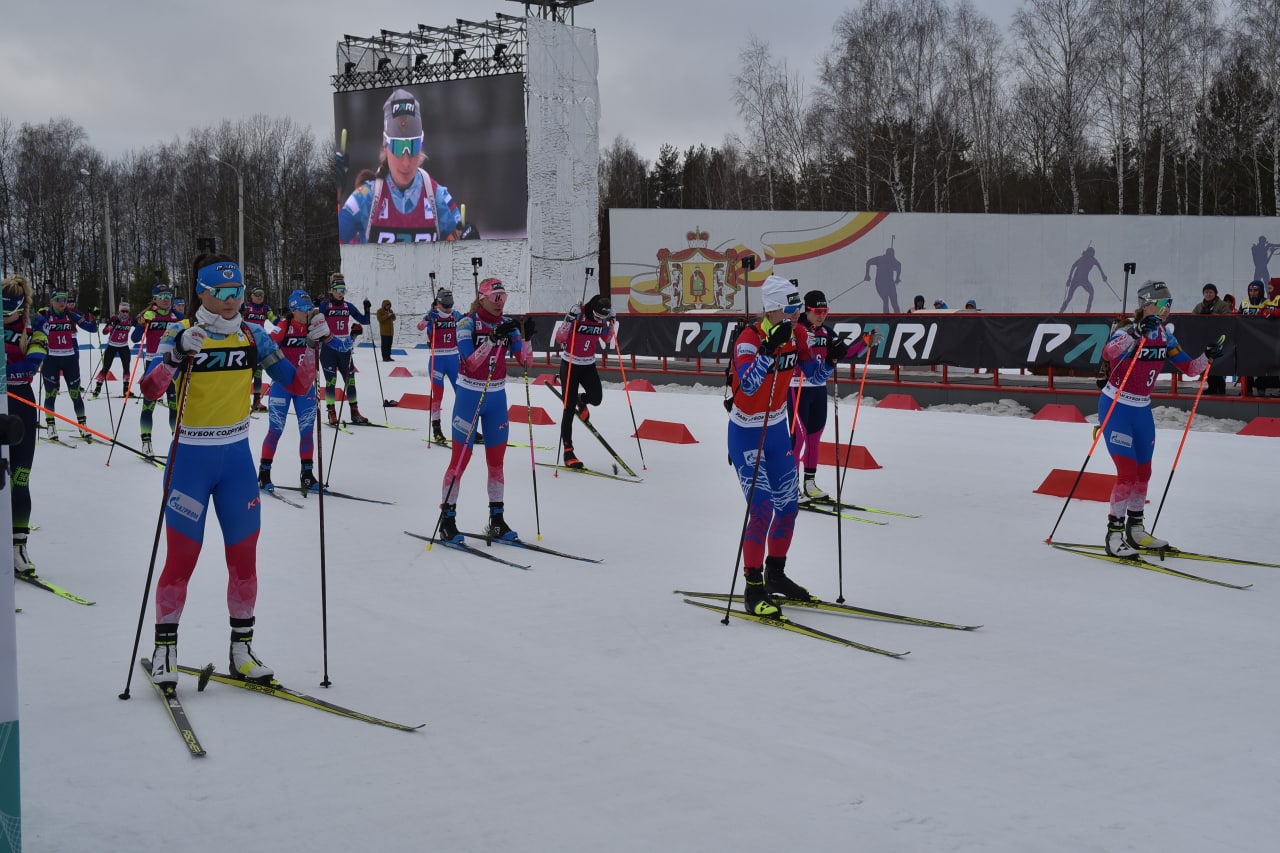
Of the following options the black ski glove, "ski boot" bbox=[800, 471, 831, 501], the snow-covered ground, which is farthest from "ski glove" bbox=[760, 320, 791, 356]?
"ski boot" bbox=[800, 471, 831, 501]

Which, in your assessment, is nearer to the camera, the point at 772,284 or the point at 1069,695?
the point at 1069,695

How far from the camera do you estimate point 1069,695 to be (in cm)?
537

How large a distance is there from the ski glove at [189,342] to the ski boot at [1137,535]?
6665 mm

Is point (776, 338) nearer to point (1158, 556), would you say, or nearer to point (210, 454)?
point (210, 454)

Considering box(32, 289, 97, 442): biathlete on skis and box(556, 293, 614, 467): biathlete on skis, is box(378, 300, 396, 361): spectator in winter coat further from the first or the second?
box(556, 293, 614, 467): biathlete on skis

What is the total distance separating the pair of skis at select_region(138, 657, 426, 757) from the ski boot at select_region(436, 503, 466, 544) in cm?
341

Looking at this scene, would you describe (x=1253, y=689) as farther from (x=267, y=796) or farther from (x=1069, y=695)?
(x=267, y=796)

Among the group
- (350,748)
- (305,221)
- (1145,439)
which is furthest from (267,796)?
(305,221)

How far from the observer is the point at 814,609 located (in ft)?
23.1

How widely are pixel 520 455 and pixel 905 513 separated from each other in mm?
5459

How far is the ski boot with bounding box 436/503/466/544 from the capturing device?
901cm

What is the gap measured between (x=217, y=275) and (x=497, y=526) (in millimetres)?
4148

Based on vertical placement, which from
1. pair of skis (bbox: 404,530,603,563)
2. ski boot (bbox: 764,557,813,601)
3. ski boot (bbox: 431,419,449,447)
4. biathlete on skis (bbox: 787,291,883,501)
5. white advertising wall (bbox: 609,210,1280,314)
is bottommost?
pair of skis (bbox: 404,530,603,563)

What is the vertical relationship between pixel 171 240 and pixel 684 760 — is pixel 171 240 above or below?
above
